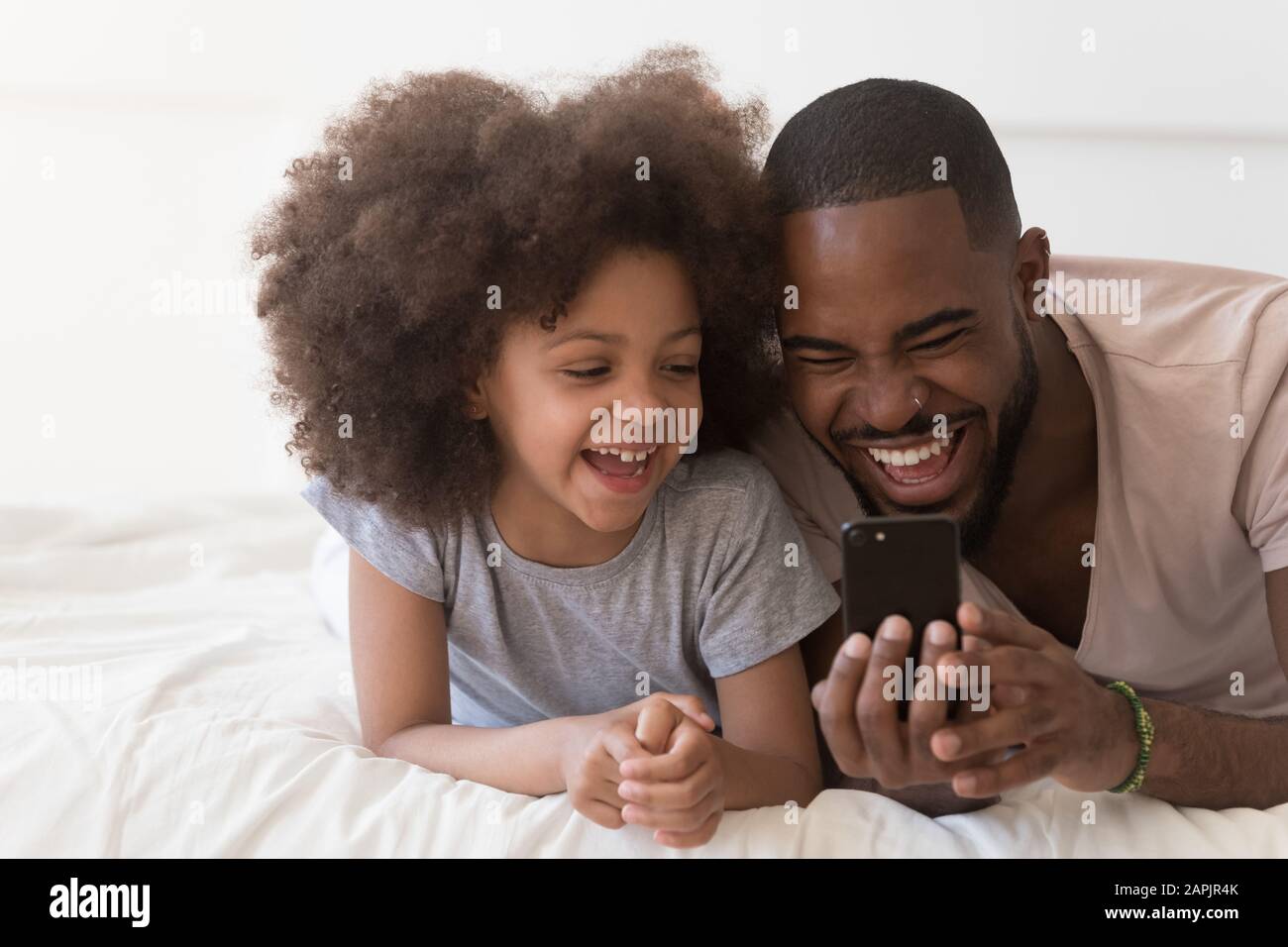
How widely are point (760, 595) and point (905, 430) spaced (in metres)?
0.21

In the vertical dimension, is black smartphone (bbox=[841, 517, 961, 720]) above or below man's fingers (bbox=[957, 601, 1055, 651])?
above

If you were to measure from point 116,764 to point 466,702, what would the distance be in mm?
429

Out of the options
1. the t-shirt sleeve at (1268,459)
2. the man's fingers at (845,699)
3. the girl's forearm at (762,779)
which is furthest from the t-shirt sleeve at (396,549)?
the t-shirt sleeve at (1268,459)

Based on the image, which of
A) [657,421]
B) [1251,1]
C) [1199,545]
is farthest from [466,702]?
[1251,1]

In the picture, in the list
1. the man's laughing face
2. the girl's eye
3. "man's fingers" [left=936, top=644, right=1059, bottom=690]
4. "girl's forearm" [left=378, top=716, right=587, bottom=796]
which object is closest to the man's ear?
the man's laughing face

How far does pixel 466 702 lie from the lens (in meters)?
1.50

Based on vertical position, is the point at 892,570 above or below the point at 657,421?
below

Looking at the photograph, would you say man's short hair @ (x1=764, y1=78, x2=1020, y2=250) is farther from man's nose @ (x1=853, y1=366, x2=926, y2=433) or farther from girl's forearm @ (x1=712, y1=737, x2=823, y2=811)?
girl's forearm @ (x1=712, y1=737, x2=823, y2=811)

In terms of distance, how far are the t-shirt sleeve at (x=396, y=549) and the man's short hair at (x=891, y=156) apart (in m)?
0.49

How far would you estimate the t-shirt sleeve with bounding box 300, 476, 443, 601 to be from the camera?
1.32m

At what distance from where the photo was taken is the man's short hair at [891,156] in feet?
4.02

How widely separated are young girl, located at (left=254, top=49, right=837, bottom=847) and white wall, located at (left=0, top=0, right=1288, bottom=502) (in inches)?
54.1

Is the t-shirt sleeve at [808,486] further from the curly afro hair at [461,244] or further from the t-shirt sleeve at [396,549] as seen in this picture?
the t-shirt sleeve at [396,549]

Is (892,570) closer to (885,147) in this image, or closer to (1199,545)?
(885,147)
